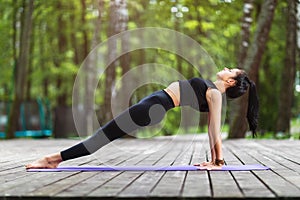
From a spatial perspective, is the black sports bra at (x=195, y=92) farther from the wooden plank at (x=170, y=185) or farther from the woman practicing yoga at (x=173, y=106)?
the wooden plank at (x=170, y=185)

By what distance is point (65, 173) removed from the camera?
5.09 meters

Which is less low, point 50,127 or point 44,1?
point 44,1

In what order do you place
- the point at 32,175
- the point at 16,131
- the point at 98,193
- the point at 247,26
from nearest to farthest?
1. the point at 98,193
2. the point at 32,175
3. the point at 247,26
4. the point at 16,131

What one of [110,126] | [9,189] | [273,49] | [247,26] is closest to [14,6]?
[247,26]

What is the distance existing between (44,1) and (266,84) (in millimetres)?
7115

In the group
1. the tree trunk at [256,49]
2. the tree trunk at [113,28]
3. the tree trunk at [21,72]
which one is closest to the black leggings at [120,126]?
the tree trunk at [256,49]

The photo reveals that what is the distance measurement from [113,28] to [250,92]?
7398mm

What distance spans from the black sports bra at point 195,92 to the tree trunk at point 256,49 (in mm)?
6993

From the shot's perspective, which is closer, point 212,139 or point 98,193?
point 98,193

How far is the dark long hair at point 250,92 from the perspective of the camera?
565cm

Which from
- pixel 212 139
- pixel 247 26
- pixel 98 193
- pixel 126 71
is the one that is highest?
pixel 247 26

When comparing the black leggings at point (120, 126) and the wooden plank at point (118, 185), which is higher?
the black leggings at point (120, 126)

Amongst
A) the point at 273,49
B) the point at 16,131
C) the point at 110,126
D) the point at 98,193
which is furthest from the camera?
the point at 273,49

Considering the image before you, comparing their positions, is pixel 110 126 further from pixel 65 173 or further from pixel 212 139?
pixel 212 139
